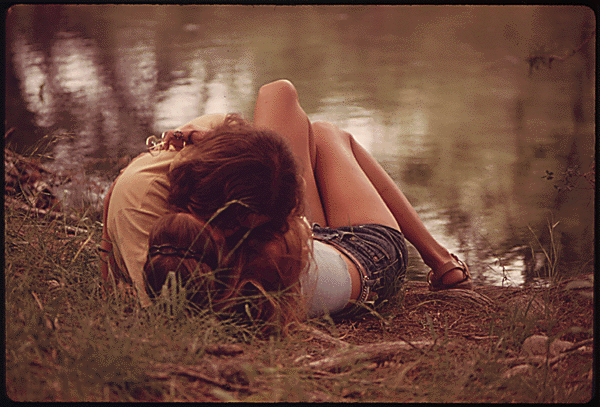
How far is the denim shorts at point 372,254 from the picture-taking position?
2.08 m

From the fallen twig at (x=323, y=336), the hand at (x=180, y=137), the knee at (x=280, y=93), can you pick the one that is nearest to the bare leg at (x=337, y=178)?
the knee at (x=280, y=93)

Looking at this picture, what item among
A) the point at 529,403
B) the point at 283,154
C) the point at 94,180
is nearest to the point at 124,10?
the point at 94,180

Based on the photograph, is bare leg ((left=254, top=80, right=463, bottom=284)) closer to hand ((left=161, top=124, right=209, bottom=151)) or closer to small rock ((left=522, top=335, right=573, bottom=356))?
hand ((left=161, top=124, right=209, bottom=151))

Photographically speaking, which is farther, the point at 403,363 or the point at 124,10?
the point at 124,10

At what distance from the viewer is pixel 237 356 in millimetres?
1533

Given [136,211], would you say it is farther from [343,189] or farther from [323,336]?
[343,189]

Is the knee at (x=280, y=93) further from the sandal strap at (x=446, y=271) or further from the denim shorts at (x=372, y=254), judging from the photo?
the sandal strap at (x=446, y=271)

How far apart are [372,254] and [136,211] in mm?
849

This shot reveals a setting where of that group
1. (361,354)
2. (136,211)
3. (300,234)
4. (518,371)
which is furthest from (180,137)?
(518,371)

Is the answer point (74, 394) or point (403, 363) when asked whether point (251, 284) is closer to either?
point (403, 363)

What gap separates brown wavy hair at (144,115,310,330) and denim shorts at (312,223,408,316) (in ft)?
1.19

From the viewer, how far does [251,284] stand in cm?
174

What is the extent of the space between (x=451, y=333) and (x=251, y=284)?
0.76m

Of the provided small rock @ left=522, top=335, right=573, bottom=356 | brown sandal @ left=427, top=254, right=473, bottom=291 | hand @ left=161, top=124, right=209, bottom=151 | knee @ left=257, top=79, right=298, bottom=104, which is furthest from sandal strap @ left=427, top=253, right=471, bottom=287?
hand @ left=161, top=124, right=209, bottom=151
